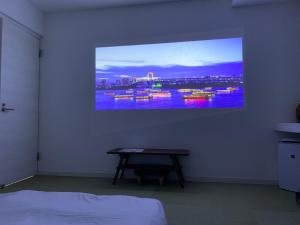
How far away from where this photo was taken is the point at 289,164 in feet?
9.71

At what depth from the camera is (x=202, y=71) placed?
361cm

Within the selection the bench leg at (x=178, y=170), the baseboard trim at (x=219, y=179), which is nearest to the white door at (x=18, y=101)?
the baseboard trim at (x=219, y=179)

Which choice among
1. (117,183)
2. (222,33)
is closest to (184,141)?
(117,183)

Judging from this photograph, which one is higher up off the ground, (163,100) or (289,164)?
(163,100)

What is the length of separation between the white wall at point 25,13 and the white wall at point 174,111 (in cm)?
16

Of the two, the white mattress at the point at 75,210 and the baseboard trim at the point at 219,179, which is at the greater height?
the white mattress at the point at 75,210

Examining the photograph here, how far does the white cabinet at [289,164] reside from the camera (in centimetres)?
289

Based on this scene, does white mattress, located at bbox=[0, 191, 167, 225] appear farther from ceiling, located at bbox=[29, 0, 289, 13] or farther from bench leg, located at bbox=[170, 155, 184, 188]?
ceiling, located at bbox=[29, 0, 289, 13]

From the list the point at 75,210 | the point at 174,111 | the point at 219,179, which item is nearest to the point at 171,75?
the point at 174,111

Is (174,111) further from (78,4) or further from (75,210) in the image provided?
(75,210)

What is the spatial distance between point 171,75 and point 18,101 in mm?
2428

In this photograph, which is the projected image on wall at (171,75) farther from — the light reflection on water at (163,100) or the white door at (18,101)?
the white door at (18,101)

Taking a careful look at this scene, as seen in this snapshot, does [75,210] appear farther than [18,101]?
No

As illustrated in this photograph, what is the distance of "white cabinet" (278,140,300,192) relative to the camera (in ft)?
9.49
